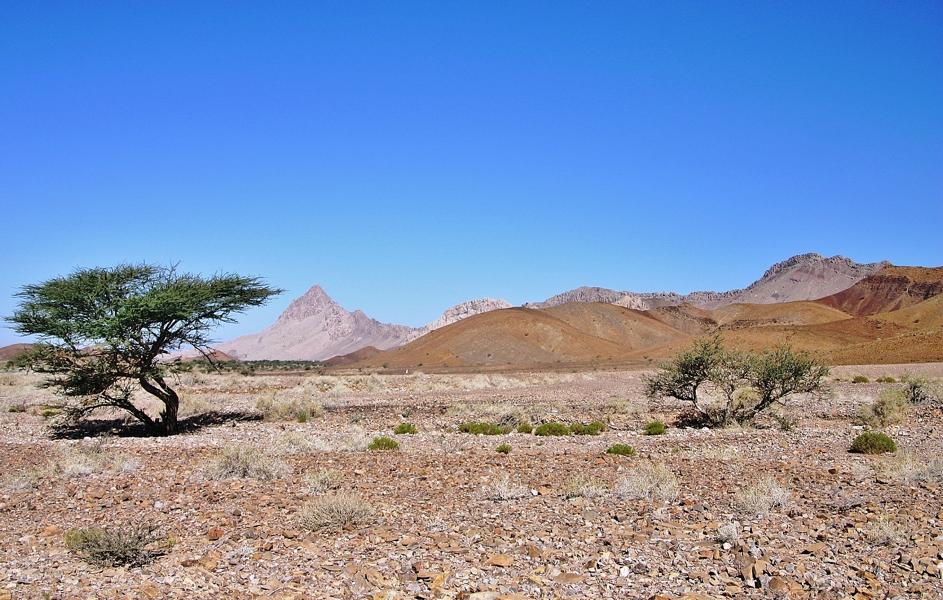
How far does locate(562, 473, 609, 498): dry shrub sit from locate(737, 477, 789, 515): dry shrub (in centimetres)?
227

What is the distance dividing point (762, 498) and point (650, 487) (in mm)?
1827

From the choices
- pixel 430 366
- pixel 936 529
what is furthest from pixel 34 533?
pixel 430 366

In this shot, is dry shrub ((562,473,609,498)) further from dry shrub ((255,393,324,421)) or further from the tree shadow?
dry shrub ((255,393,324,421))

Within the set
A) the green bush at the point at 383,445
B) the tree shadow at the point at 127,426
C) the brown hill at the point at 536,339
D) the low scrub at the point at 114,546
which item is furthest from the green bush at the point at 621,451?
the brown hill at the point at 536,339

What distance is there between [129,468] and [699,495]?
11974 mm

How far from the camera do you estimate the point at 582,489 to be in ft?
39.5

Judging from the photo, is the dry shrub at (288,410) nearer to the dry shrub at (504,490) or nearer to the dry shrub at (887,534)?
the dry shrub at (504,490)

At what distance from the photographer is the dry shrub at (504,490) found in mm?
12070

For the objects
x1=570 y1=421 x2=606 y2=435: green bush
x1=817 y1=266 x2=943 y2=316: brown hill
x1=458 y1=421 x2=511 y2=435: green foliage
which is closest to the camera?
x1=570 y1=421 x2=606 y2=435: green bush

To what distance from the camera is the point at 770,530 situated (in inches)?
380

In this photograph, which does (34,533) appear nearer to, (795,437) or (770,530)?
(770,530)

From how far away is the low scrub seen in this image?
873 cm

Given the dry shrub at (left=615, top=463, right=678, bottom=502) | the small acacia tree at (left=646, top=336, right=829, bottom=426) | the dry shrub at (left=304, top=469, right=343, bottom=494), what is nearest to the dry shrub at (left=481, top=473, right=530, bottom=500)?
the dry shrub at (left=615, top=463, right=678, bottom=502)

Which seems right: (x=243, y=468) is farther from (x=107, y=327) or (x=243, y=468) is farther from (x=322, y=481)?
(x=107, y=327)
